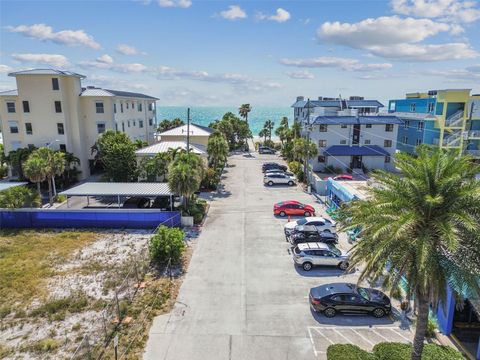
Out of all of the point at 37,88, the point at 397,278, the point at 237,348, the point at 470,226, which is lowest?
the point at 237,348

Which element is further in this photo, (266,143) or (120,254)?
(266,143)

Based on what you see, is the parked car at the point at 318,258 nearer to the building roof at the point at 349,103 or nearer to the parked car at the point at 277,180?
the parked car at the point at 277,180

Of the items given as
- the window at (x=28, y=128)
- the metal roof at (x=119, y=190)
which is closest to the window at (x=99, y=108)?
the window at (x=28, y=128)

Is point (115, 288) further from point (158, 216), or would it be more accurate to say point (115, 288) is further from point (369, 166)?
point (369, 166)

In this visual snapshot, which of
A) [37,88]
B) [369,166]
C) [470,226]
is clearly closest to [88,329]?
[470,226]

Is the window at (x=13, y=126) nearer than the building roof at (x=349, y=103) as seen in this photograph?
Yes

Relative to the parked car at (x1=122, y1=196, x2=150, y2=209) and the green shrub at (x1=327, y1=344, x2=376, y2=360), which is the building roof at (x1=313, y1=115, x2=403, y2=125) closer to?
the parked car at (x1=122, y1=196, x2=150, y2=209)

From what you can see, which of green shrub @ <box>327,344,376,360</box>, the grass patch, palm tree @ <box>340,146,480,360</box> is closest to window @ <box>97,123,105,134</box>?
the grass patch
